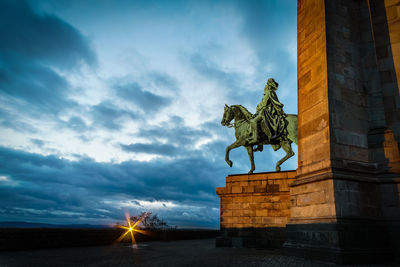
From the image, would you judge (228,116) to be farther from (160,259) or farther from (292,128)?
(160,259)

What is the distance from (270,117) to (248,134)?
1.47 meters

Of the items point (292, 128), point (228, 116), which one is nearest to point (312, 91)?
point (292, 128)

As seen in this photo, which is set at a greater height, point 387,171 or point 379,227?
point 387,171

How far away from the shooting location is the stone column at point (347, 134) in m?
6.70

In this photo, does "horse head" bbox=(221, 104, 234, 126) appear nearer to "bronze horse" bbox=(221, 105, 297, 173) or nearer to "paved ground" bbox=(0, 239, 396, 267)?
"bronze horse" bbox=(221, 105, 297, 173)

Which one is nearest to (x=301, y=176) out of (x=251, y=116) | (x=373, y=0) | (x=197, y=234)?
(x=373, y=0)

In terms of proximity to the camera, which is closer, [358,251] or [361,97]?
[358,251]

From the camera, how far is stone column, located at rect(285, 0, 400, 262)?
22.0 ft

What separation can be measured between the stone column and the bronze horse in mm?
5527

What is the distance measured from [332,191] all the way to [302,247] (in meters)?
1.66

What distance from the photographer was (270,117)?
1473cm

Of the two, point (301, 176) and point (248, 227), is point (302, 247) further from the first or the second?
point (248, 227)

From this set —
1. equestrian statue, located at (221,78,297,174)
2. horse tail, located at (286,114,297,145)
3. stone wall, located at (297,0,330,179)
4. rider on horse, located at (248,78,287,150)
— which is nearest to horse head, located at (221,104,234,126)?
equestrian statue, located at (221,78,297,174)

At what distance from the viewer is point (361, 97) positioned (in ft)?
27.1
